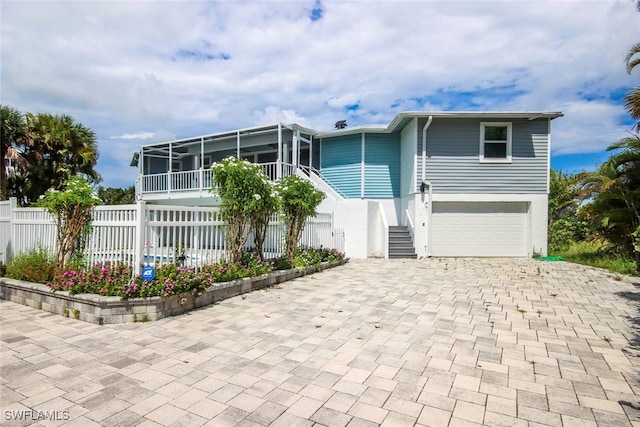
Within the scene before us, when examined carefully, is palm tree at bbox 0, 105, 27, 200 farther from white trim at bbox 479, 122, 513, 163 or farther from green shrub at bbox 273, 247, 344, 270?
white trim at bbox 479, 122, 513, 163

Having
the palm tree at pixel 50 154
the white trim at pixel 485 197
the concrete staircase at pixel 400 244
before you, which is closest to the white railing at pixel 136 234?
the palm tree at pixel 50 154

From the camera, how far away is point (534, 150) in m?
12.3

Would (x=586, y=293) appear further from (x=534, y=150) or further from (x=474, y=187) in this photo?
(x=534, y=150)

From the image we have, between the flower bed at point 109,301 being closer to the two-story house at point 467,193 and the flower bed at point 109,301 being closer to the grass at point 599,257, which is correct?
the two-story house at point 467,193

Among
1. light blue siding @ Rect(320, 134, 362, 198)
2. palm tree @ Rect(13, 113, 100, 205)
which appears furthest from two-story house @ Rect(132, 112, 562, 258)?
palm tree @ Rect(13, 113, 100, 205)

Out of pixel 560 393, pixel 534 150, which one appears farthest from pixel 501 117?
pixel 560 393

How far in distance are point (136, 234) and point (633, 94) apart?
36.9 feet

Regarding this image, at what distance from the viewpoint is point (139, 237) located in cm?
509

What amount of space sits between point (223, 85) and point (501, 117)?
9704mm

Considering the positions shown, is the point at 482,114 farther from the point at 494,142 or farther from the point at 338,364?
the point at 338,364

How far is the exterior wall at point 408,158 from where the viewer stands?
1240 centimetres

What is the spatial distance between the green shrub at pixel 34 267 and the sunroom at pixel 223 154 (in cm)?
821

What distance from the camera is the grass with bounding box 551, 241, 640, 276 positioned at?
913 cm

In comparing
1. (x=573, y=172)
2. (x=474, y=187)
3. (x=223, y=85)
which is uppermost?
(x=223, y=85)
